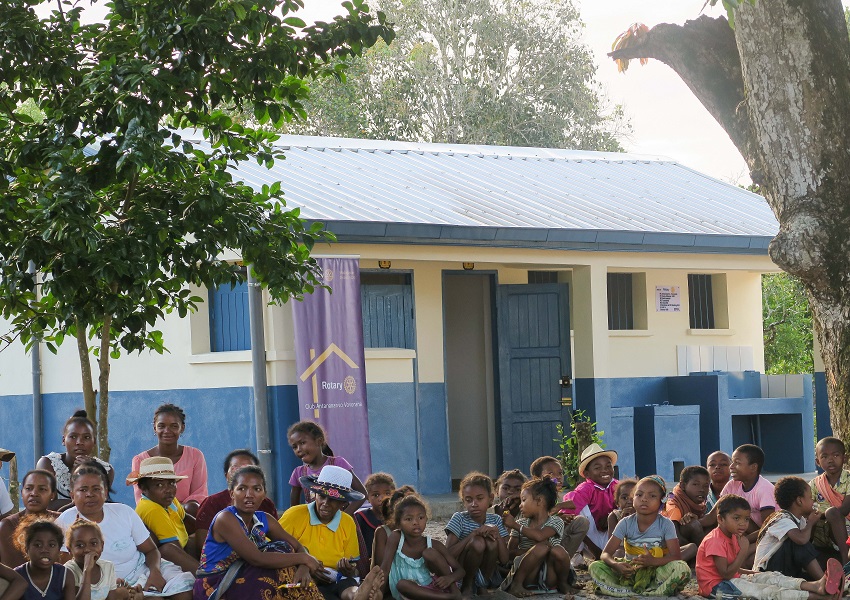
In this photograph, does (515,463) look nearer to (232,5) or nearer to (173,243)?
(173,243)

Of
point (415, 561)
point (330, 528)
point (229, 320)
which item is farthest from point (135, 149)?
point (229, 320)

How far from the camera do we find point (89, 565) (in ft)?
21.1

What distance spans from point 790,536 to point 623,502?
124 centimetres

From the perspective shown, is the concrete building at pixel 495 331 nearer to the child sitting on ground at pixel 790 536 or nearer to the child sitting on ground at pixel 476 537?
the child sitting on ground at pixel 476 537

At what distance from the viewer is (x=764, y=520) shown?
828 centimetres

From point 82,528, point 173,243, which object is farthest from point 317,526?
point 173,243

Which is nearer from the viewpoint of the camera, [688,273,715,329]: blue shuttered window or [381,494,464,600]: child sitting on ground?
[381,494,464,600]: child sitting on ground

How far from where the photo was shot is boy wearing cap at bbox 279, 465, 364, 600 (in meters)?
7.04

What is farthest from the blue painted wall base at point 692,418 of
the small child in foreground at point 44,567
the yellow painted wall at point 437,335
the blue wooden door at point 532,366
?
the small child in foreground at point 44,567

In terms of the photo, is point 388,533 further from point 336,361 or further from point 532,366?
point 532,366

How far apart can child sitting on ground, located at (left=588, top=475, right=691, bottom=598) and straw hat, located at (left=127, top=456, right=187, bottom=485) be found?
2.76 m

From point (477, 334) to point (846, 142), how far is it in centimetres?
661

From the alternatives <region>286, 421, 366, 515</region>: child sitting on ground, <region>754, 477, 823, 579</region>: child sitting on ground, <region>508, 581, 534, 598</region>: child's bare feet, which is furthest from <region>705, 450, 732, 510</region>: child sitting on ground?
<region>286, 421, 366, 515</region>: child sitting on ground

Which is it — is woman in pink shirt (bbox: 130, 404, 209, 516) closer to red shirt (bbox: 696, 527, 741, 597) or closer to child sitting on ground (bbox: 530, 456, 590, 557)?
child sitting on ground (bbox: 530, 456, 590, 557)
